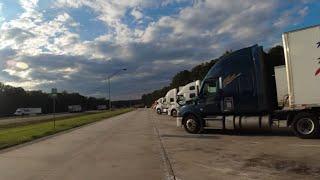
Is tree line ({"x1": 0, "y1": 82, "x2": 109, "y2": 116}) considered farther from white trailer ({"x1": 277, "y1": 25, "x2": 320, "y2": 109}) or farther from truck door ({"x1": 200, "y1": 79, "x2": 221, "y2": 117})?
white trailer ({"x1": 277, "y1": 25, "x2": 320, "y2": 109})

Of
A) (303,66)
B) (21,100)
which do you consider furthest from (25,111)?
(303,66)

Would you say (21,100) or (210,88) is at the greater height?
(21,100)

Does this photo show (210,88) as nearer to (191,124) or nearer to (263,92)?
(191,124)

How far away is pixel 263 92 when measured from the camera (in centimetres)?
2233

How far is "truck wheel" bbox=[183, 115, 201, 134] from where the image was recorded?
25.3 m

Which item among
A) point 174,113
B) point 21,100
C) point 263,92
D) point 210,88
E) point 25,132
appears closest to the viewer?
point 263,92

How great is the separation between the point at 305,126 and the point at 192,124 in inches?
275

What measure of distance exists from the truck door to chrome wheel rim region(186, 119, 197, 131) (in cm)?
82

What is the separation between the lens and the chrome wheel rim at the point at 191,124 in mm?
25411

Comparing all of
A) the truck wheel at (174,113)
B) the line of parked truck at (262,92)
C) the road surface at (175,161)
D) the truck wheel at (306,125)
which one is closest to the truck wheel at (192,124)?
the line of parked truck at (262,92)

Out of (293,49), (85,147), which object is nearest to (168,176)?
(85,147)

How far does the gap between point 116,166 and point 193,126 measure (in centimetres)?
1210

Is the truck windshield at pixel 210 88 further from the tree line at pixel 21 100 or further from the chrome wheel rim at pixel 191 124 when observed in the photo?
the tree line at pixel 21 100

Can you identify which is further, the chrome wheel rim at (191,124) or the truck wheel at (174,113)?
the truck wheel at (174,113)
